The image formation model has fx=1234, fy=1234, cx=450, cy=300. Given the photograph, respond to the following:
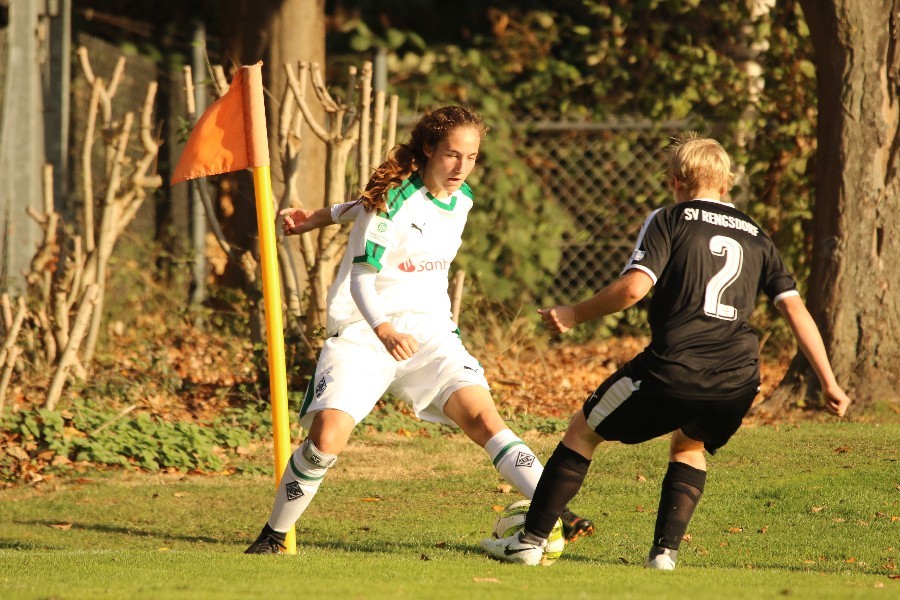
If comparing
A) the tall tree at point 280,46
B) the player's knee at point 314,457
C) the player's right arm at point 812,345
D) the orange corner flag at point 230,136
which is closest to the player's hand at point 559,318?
the player's right arm at point 812,345

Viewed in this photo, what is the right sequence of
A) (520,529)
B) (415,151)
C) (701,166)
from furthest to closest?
(415,151) < (520,529) < (701,166)

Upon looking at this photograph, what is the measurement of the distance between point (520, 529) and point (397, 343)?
870 mm

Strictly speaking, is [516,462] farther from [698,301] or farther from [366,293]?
[698,301]

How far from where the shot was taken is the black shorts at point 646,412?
4.31m

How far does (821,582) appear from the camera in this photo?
13.8ft

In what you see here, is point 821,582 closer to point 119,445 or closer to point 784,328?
point 119,445

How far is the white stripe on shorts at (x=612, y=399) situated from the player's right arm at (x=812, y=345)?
628mm

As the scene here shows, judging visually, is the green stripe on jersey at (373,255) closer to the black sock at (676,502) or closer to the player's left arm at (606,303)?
the player's left arm at (606,303)

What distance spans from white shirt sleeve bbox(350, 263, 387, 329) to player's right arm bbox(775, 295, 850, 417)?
149 cm

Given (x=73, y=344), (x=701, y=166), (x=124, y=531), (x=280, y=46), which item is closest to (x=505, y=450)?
(x=701, y=166)

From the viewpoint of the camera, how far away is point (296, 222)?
5355 mm

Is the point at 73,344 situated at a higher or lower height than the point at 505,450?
lower

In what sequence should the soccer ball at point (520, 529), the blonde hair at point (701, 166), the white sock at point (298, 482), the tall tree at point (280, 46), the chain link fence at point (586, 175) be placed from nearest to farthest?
1. the blonde hair at point (701, 166)
2. the soccer ball at point (520, 529)
3. the white sock at point (298, 482)
4. the tall tree at point (280, 46)
5. the chain link fence at point (586, 175)

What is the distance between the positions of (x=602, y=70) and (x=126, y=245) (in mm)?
4847
